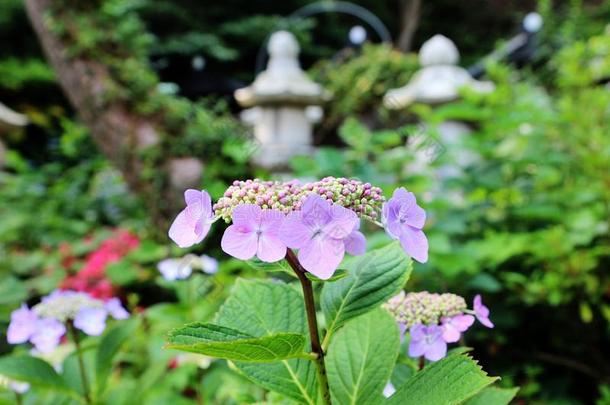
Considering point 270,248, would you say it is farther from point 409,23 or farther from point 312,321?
point 409,23

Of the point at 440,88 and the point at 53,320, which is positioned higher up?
the point at 440,88

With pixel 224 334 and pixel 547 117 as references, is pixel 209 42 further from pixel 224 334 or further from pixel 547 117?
pixel 224 334

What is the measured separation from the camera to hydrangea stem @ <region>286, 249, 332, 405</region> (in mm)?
463

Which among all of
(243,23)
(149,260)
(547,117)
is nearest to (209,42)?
(243,23)

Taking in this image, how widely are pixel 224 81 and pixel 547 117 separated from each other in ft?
13.2

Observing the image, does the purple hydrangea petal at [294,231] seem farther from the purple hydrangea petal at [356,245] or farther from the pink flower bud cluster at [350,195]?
the purple hydrangea petal at [356,245]

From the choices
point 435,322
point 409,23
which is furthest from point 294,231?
point 409,23

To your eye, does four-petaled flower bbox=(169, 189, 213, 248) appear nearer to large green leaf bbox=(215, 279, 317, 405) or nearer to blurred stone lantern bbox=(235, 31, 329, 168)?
large green leaf bbox=(215, 279, 317, 405)

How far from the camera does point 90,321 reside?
2.86ft

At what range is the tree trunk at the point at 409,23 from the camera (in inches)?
502

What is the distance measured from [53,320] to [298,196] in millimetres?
592

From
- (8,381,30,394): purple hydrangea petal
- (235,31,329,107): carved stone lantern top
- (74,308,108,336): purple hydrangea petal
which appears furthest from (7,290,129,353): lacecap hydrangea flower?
(235,31,329,107): carved stone lantern top

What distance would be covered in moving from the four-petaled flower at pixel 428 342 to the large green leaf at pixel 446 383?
0.23ft

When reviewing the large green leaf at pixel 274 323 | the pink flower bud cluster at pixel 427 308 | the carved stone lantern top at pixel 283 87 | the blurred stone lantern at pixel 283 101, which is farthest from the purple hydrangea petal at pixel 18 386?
the carved stone lantern top at pixel 283 87
